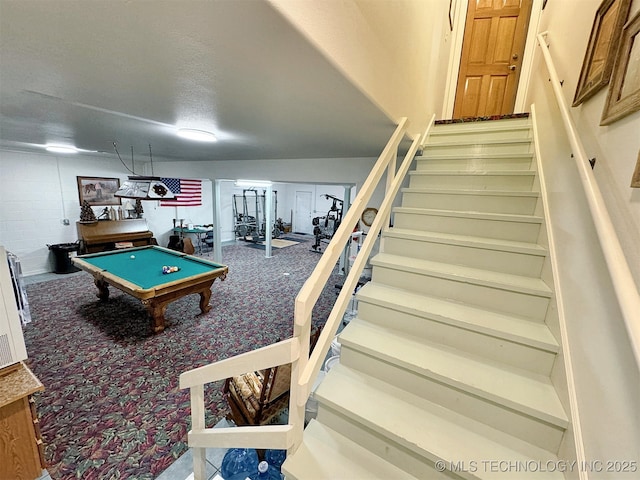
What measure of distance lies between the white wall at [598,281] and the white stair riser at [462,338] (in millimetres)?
205

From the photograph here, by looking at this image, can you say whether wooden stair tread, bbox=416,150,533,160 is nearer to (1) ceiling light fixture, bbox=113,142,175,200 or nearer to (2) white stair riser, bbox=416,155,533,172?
(2) white stair riser, bbox=416,155,533,172

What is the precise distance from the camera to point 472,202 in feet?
6.81

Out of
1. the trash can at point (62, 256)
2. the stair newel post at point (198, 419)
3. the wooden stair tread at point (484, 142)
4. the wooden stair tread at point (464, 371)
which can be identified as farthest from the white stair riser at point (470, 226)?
the trash can at point (62, 256)

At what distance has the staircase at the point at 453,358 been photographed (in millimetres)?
1097

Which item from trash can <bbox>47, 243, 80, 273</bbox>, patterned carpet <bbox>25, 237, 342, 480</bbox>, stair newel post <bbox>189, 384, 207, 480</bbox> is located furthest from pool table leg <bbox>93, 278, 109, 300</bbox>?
stair newel post <bbox>189, 384, 207, 480</bbox>

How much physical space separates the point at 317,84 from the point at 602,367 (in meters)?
1.56

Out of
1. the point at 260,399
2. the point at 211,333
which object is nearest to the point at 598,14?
the point at 260,399

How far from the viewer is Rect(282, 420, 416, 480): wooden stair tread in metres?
1.12

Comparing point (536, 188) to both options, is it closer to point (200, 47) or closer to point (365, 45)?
point (365, 45)

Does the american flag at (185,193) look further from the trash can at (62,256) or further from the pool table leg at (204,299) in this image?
the pool table leg at (204,299)

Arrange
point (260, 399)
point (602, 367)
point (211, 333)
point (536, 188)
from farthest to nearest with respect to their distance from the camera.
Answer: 1. point (211, 333)
2. point (536, 188)
3. point (260, 399)
4. point (602, 367)

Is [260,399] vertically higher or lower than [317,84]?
lower

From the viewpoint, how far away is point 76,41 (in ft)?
2.97

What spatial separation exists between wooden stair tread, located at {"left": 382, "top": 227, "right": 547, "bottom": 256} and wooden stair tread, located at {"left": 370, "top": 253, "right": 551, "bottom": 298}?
6.3 inches
